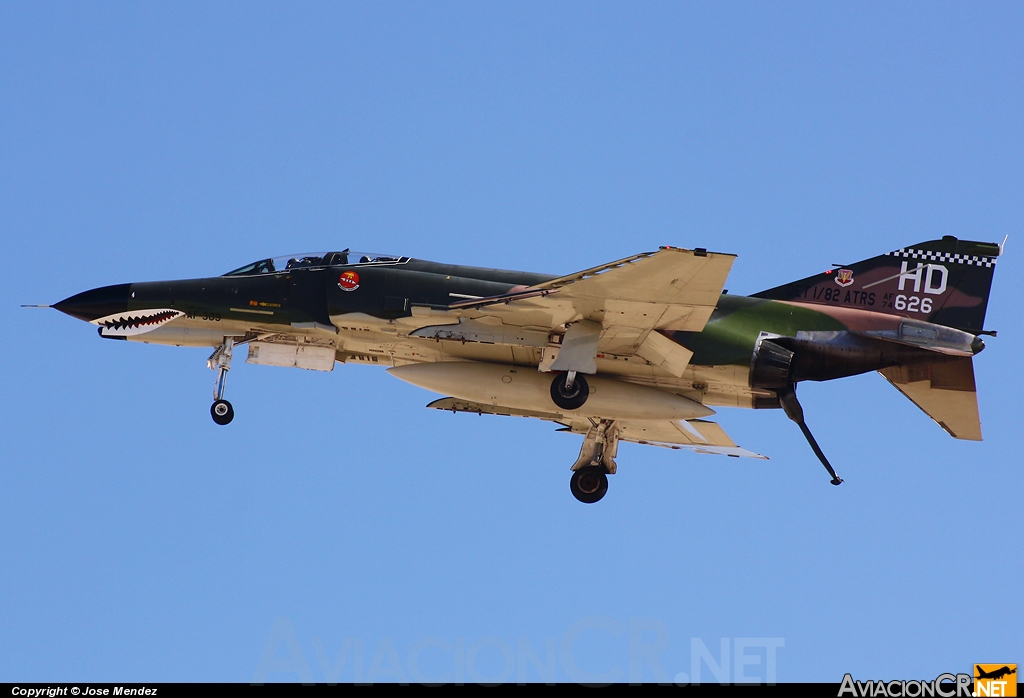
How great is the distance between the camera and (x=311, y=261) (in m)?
21.9

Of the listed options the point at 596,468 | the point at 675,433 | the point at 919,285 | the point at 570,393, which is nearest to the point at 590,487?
the point at 596,468

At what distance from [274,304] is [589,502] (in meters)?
7.62

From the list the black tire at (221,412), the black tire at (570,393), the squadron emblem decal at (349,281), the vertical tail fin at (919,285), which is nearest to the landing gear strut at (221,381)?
the black tire at (221,412)

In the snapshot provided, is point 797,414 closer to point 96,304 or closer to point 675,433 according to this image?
point 675,433

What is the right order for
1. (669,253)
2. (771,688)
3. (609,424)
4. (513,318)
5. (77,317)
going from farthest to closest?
(609,424), (77,317), (513,318), (669,253), (771,688)

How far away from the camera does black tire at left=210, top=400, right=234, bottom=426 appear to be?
2181 cm

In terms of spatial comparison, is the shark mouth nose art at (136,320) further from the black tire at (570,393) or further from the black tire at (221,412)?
the black tire at (570,393)

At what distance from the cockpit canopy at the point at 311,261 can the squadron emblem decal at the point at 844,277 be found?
809 centimetres

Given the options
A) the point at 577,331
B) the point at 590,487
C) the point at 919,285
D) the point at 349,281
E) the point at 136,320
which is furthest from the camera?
the point at 590,487

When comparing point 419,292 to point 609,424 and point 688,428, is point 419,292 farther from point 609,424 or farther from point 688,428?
point 688,428

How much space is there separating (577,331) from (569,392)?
1.09m

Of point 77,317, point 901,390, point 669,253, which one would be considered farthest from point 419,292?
point 901,390

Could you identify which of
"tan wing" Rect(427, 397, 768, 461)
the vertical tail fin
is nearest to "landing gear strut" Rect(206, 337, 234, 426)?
"tan wing" Rect(427, 397, 768, 461)

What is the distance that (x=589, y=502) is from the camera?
24172mm
